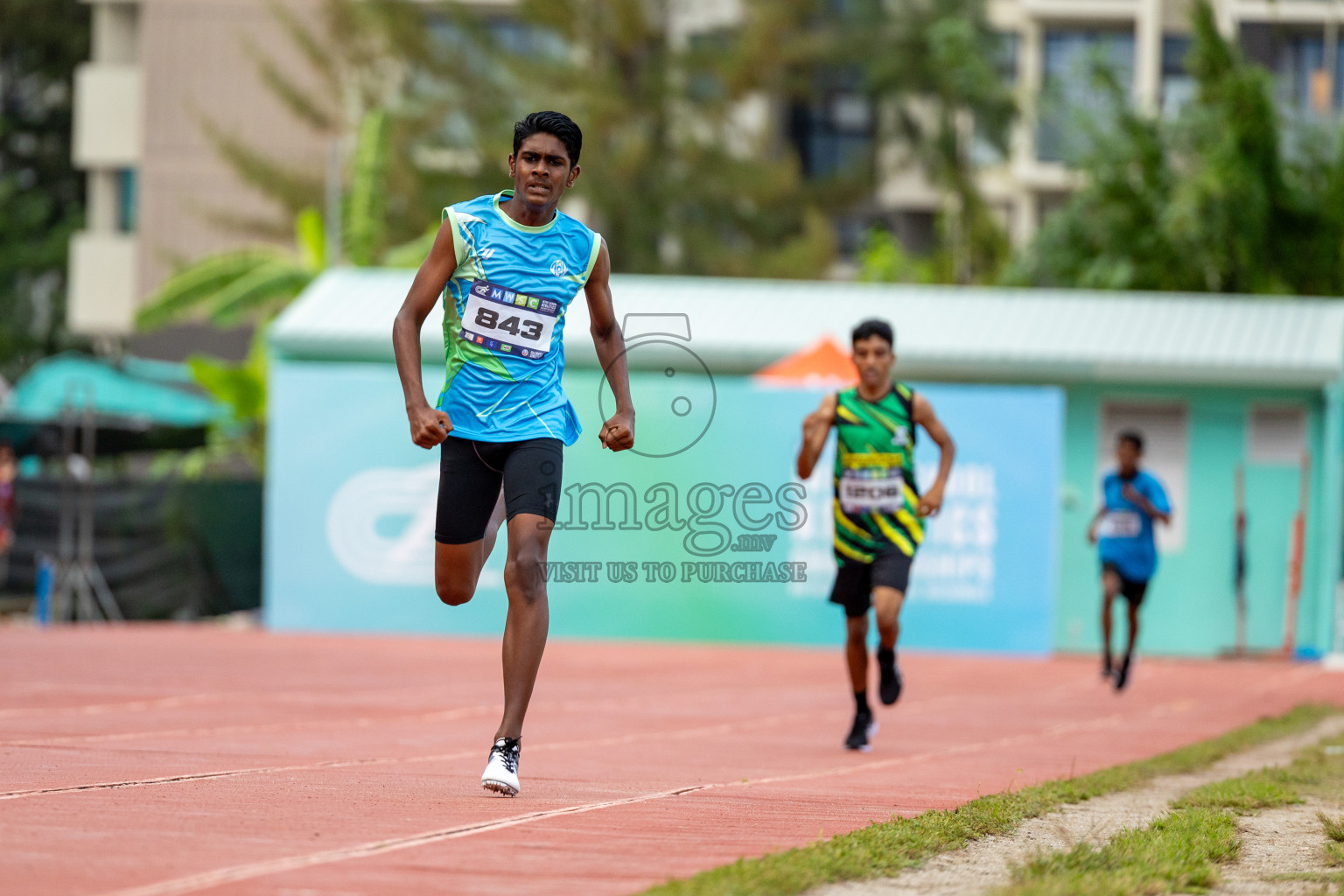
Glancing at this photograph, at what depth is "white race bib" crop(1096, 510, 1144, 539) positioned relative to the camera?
14.7 m

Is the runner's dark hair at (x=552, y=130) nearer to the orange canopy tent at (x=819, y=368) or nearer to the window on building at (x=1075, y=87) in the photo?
the orange canopy tent at (x=819, y=368)

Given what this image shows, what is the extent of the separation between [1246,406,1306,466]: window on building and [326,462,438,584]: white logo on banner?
29.3 feet

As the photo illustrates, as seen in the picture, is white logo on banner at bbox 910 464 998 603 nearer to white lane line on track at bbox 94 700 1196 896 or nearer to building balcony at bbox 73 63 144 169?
white lane line on track at bbox 94 700 1196 896

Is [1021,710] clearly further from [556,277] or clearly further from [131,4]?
[131,4]

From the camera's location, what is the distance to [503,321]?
6.26m

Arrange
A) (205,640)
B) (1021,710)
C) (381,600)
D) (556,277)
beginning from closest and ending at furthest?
(556,277) < (1021,710) < (205,640) < (381,600)

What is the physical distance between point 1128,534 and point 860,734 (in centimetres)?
626

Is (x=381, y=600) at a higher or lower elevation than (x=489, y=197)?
lower

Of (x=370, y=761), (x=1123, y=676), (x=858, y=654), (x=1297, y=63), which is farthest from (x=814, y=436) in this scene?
(x=1297, y=63)

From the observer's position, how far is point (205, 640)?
60.0 feet

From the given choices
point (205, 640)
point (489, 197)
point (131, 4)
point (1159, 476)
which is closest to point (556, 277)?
point (489, 197)

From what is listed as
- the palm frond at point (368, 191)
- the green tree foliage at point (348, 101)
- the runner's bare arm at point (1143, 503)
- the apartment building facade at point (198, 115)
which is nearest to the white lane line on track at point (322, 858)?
the runner's bare arm at point (1143, 503)

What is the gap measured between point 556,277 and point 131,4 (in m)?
40.4

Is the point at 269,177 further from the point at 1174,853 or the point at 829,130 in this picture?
the point at 1174,853
